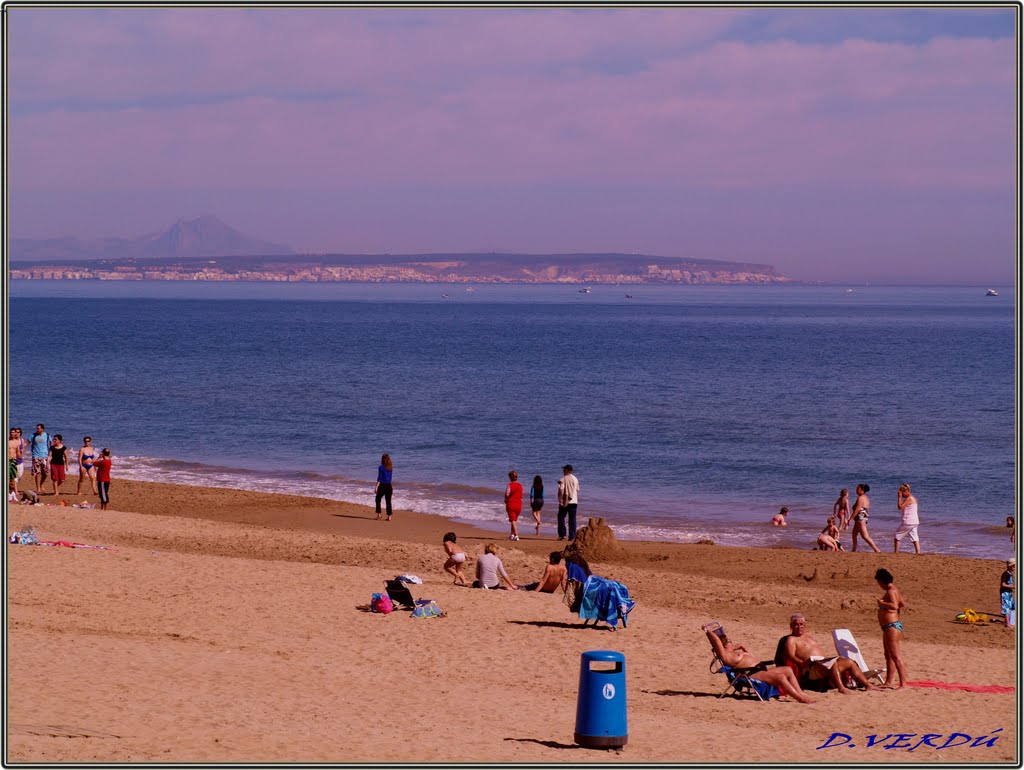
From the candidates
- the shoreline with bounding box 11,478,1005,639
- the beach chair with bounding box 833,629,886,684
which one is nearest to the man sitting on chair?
the beach chair with bounding box 833,629,886,684

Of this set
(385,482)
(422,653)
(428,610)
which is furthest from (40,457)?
(422,653)

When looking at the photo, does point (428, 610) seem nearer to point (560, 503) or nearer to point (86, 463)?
point (560, 503)

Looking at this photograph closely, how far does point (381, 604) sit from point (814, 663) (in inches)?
233

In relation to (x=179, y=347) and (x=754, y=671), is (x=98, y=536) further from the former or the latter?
(x=179, y=347)

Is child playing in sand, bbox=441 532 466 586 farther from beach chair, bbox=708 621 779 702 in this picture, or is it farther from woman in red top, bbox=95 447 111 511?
woman in red top, bbox=95 447 111 511

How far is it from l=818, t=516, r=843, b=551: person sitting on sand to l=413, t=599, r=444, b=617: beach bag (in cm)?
975

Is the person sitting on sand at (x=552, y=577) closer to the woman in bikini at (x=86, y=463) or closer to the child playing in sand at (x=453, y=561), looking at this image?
the child playing in sand at (x=453, y=561)

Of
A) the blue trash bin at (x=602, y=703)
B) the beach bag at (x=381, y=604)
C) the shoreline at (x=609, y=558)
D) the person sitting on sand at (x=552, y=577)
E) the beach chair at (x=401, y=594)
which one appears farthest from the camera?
the shoreline at (x=609, y=558)

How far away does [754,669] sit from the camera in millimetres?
12883

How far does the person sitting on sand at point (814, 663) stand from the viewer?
13.0 metres

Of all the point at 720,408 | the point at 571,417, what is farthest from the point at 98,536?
the point at 720,408

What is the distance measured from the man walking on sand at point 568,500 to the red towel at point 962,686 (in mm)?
9675

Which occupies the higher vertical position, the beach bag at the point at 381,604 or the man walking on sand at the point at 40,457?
the man walking on sand at the point at 40,457

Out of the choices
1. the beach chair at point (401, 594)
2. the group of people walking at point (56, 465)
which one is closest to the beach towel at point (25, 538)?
the group of people walking at point (56, 465)
